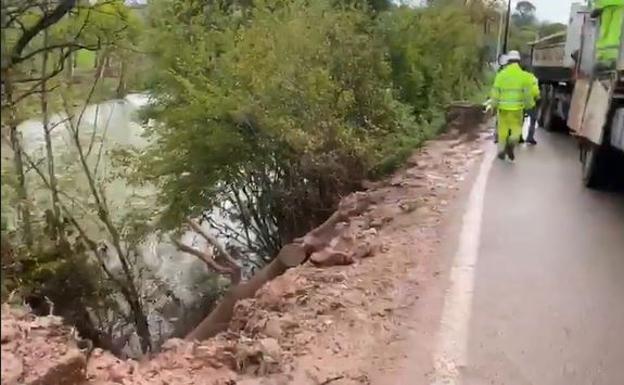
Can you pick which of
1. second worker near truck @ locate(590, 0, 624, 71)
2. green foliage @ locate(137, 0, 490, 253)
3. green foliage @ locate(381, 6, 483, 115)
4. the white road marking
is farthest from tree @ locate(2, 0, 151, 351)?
green foliage @ locate(381, 6, 483, 115)

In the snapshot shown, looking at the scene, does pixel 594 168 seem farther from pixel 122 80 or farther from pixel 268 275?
pixel 122 80

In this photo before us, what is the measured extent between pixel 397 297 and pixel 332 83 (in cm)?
783

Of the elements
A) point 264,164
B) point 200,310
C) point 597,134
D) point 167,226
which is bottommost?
point 200,310

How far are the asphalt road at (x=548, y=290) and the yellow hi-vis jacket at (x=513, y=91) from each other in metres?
2.54

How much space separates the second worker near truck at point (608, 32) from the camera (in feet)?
36.8

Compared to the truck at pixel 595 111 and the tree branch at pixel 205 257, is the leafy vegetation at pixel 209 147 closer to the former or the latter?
the tree branch at pixel 205 257

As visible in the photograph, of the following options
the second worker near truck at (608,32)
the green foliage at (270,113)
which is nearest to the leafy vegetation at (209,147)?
the green foliage at (270,113)

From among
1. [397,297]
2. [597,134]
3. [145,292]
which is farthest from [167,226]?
[397,297]

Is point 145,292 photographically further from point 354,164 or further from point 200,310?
point 354,164

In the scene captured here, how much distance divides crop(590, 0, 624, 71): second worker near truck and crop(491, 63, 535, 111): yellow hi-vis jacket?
68.5 inches

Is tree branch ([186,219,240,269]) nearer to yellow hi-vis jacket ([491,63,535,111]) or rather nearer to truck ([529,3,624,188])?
yellow hi-vis jacket ([491,63,535,111])

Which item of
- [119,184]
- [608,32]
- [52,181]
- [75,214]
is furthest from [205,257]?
[608,32]

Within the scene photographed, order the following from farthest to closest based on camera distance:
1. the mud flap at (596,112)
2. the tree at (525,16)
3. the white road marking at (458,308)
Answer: the tree at (525,16)
the mud flap at (596,112)
the white road marking at (458,308)

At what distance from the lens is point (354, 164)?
13695mm
